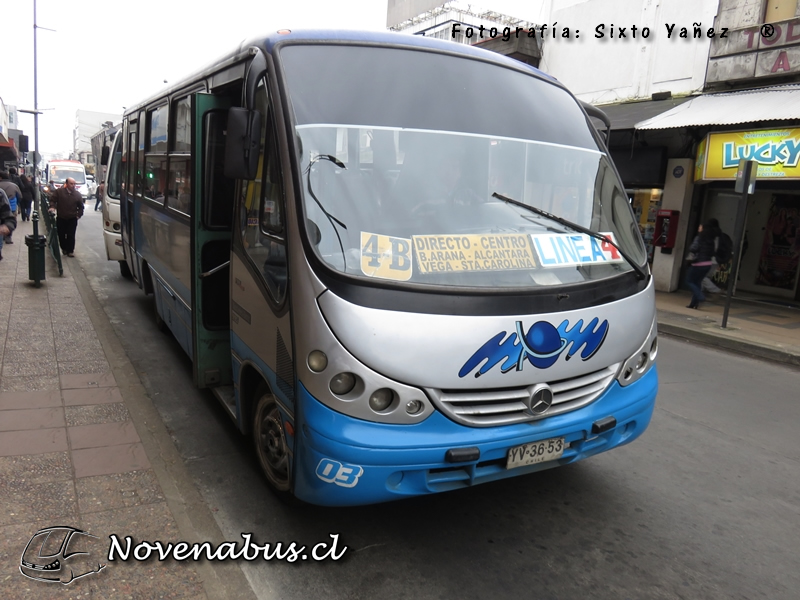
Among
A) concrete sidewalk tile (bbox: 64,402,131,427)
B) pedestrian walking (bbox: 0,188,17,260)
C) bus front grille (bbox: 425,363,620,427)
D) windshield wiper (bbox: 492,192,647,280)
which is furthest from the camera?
pedestrian walking (bbox: 0,188,17,260)

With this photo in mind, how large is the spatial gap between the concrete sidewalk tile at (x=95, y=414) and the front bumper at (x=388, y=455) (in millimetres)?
2327

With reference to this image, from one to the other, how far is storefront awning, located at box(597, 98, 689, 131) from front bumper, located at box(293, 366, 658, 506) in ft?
→ 35.8

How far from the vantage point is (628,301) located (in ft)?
11.9

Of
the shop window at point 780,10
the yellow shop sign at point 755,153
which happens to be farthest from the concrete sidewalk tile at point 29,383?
A: the shop window at point 780,10

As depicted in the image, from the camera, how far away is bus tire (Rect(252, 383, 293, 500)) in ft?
12.0

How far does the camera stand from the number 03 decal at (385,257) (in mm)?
3094

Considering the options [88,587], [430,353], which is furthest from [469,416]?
[88,587]

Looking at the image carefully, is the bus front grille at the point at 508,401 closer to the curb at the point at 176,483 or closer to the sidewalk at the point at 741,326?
the curb at the point at 176,483

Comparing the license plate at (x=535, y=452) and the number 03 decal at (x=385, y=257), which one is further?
the license plate at (x=535, y=452)

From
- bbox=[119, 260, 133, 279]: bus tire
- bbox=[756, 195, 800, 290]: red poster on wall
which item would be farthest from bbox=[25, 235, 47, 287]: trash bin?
bbox=[756, 195, 800, 290]: red poster on wall

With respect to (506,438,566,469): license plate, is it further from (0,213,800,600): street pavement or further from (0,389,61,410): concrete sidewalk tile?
(0,389,61,410): concrete sidewalk tile

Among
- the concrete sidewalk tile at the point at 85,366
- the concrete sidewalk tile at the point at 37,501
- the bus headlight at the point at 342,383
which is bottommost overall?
the concrete sidewalk tile at the point at 85,366

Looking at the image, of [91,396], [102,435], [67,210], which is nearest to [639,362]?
[102,435]

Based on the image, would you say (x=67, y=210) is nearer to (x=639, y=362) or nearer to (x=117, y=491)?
(x=117, y=491)
